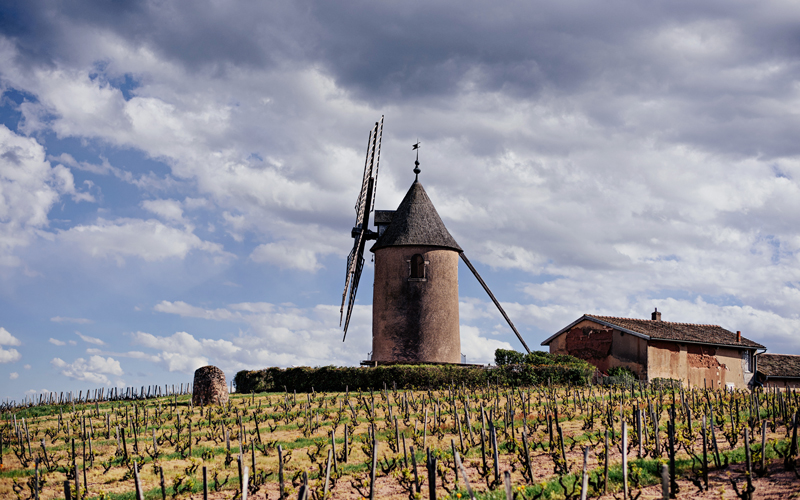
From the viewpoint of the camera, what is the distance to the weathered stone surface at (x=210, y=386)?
25.0m

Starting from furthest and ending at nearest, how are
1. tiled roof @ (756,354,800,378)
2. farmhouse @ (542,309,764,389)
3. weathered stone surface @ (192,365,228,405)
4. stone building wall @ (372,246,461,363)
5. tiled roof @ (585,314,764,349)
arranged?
tiled roof @ (756,354,800,378), tiled roof @ (585,314,764,349), farmhouse @ (542,309,764,389), stone building wall @ (372,246,461,363), weathered stone surface @ (192,365,228,405)

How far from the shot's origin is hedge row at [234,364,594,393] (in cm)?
2758

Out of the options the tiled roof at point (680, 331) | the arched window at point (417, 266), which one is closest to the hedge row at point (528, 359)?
the tiled roof at point (680, 331)

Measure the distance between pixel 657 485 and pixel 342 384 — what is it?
19468mm

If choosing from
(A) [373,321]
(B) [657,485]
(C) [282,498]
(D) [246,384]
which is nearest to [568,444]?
(B) [657,485]

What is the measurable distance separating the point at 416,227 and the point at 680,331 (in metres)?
16.1

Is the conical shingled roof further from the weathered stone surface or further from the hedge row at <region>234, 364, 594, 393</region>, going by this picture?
the weathered stone surface

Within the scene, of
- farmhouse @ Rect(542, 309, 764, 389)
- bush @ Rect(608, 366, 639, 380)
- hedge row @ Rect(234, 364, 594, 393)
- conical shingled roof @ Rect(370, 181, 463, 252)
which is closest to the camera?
hedge row @ Rect(234, 364, 594, 393)

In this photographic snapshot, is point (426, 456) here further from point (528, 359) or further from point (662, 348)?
point (662, 348)

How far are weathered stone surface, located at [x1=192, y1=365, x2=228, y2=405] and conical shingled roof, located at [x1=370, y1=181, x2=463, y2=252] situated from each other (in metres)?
11.3

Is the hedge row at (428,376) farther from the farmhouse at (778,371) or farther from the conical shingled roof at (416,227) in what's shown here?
the farmhouse at (778,371)

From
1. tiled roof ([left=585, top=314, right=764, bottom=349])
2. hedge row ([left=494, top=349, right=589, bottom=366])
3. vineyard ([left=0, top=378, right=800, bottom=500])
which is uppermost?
tiled roof ([left=585, top=314, right=764, bottom=349])

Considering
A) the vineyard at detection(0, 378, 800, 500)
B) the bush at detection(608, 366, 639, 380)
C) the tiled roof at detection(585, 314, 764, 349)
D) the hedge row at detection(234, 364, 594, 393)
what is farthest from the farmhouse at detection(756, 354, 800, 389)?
the vineyard at detection(0, 378, 800, 500)

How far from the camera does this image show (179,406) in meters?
25.9
